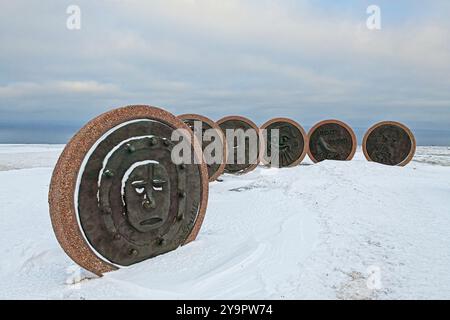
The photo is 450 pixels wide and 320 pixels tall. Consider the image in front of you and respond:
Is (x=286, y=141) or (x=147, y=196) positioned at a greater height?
(x=286, y=141)

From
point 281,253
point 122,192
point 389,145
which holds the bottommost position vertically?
point 281,253

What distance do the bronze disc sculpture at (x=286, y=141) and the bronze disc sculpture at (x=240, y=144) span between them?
117 centimetres

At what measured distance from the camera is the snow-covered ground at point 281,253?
124 inches

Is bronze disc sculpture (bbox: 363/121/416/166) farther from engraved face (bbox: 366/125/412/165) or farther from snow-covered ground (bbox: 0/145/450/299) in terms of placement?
snow-covered ground (bbox: 0/145/450/299)

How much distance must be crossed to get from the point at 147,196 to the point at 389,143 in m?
12.0

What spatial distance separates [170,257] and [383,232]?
103 inches

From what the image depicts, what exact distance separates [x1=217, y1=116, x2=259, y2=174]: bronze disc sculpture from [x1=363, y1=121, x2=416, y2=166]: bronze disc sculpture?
4.35 m

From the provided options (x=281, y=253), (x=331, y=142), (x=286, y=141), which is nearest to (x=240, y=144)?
(x=286, y=141)

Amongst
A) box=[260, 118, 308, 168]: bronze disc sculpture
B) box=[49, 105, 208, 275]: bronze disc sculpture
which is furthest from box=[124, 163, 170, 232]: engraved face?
box=[260, 118, 308, 168]: bronze disc sculpture

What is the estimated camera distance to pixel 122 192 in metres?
3.66

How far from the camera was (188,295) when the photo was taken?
3.04m

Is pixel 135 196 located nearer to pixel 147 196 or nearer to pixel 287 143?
pixel 147 196

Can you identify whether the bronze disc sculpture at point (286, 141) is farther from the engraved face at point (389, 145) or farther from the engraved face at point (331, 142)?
the engraved face at point (389, 145)

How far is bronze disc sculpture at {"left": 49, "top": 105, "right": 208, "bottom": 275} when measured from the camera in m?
3.41
